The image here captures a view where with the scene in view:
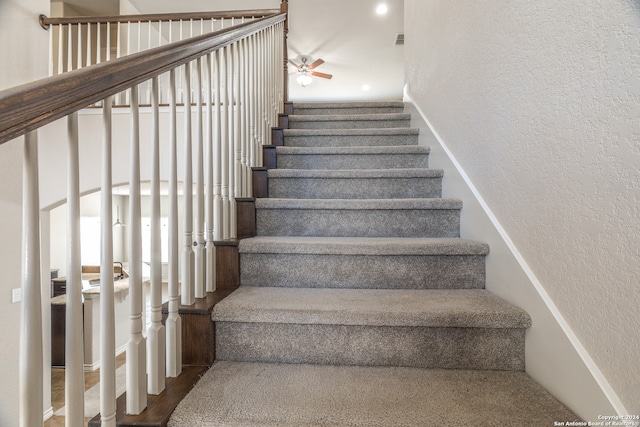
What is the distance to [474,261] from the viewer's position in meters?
1.32

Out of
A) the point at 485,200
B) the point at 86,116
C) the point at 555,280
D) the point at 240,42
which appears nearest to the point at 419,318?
the point at 555,280

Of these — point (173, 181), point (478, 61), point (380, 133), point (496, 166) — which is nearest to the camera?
point (173, 181)

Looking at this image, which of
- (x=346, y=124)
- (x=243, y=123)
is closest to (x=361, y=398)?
(x=243, y=123)

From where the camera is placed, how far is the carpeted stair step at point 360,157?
6.70 feet

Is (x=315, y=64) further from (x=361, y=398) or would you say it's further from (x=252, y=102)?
(x=361, y=398)

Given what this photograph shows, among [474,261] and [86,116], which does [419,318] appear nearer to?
[474,261]

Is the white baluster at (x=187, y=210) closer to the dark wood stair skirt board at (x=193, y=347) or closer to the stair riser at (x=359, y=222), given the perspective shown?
the dark wood stair skirt board at (x=193, y=347)

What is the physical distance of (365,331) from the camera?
41.9 inches

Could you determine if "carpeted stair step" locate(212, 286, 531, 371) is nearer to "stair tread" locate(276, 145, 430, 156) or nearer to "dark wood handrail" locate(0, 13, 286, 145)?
"dark wood handrail" locate(0, 13, 286, 145)

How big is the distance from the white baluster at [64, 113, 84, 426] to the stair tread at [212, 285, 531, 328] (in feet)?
1.41

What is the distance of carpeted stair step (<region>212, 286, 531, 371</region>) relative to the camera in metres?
1.04

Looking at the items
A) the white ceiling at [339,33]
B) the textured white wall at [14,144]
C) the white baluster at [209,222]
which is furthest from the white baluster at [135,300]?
the white ceiling at [339,33]

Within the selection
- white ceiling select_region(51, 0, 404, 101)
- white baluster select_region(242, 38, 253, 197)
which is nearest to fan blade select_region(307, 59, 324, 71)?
white ceiling select_region(51, 0, 404, 101)

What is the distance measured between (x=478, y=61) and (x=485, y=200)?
0.58 m
